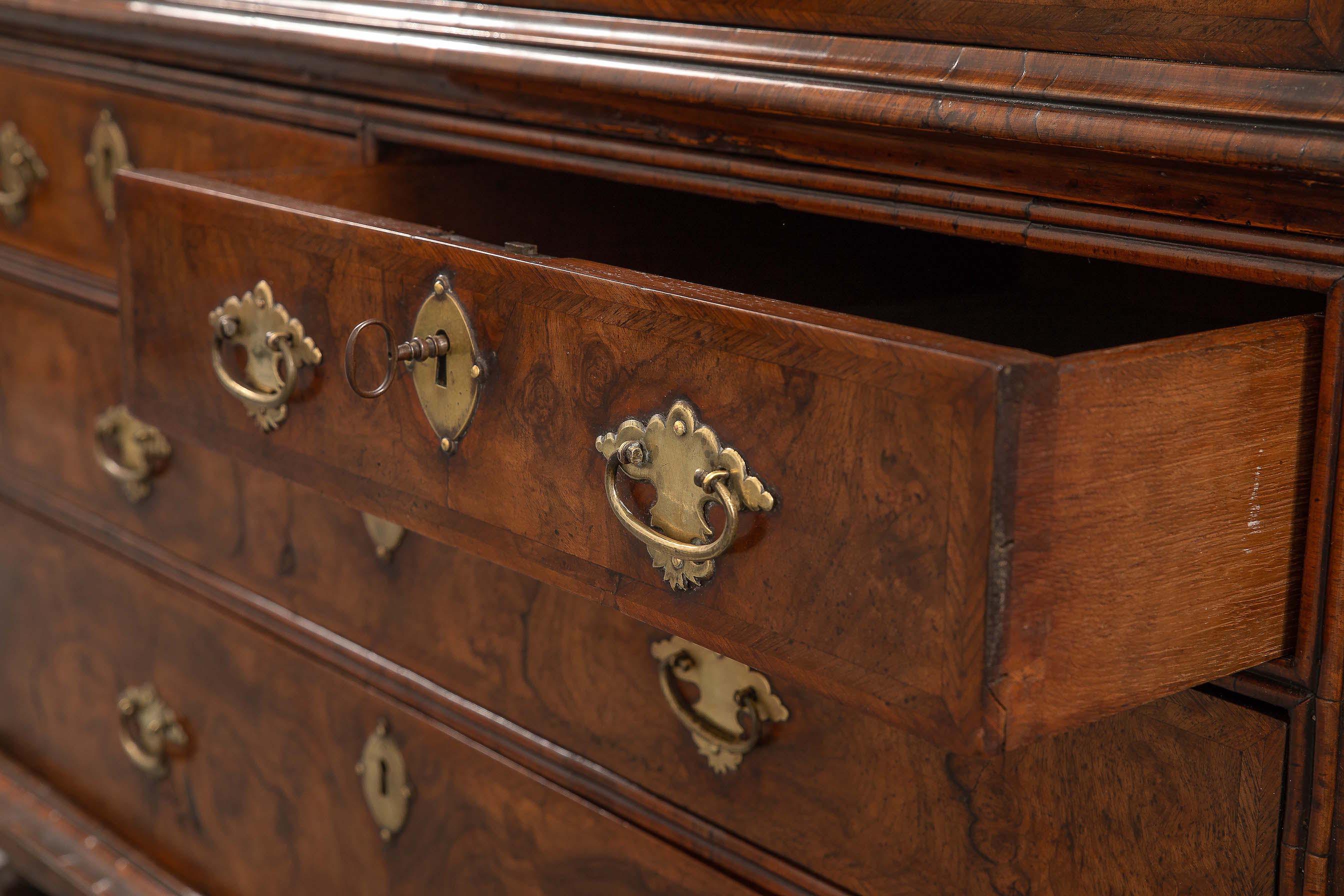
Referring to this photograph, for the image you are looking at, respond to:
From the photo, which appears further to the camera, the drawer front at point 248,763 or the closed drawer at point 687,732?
the drawer front at point 248,763

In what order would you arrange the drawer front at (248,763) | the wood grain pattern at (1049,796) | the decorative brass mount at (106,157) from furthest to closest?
the decorative brass mount at (106,157) < the drawer front at (248,763) < the wood grain pattern at (1049,796)

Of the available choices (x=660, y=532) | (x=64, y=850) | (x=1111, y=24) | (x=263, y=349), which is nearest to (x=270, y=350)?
(x=263, y=349)

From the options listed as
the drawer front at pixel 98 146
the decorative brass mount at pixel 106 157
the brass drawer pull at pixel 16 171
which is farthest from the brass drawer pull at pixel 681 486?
the brass drawer pull at pixel 16 171

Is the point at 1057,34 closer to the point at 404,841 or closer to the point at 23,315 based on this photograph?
the point at 404,841

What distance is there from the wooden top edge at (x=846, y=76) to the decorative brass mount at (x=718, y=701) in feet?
0.88

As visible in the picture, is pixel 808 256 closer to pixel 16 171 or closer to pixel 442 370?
pixel 442 370

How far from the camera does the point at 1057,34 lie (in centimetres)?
50

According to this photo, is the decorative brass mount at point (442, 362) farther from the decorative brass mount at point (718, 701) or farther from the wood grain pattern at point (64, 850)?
the wood grain pattern at point (64, 850)

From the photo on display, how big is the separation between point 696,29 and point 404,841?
1.87 feet

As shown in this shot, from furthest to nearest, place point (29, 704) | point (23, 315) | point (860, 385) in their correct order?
point (29, 704) < point (23, 315) < point (860, 385)

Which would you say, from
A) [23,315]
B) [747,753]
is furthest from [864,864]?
[23,315]

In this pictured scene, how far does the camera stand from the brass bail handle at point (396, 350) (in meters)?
0.56

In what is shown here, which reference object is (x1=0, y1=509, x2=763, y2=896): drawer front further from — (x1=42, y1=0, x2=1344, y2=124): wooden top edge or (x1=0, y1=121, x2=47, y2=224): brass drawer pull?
(x1=42, y1=0, x2=1344, y2=124): wooden top edge

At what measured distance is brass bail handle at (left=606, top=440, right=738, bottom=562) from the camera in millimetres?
474
